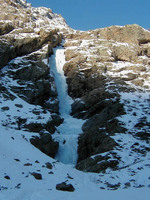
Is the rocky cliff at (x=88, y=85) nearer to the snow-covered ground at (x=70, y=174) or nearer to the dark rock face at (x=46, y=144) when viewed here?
the dark rock face at (x=46, y=144)

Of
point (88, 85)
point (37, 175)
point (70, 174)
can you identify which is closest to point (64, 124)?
point (88, 85)

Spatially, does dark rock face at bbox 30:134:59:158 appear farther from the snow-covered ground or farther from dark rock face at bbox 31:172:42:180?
dark rock face at bbox 31:172:42:180

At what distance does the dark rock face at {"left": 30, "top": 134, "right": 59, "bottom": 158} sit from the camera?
725 inches

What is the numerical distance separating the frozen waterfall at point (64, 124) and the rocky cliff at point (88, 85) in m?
0.87

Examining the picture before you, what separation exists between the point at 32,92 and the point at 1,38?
549 inches

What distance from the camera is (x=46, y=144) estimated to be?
1964 centimetres

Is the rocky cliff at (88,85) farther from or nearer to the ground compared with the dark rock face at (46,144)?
farther from the ground

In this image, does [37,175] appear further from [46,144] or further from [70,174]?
[46,144]

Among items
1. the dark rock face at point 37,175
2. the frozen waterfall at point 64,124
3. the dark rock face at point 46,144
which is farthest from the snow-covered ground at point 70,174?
the frozen waterfall at point 64,124

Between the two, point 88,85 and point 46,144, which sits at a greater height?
point 88,85

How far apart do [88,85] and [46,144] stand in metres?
16.5

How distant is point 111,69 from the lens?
35312 mm

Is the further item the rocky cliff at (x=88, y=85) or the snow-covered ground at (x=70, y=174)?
the rocky cliff at (x=88, y=85)

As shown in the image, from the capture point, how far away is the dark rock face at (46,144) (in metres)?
18.4
